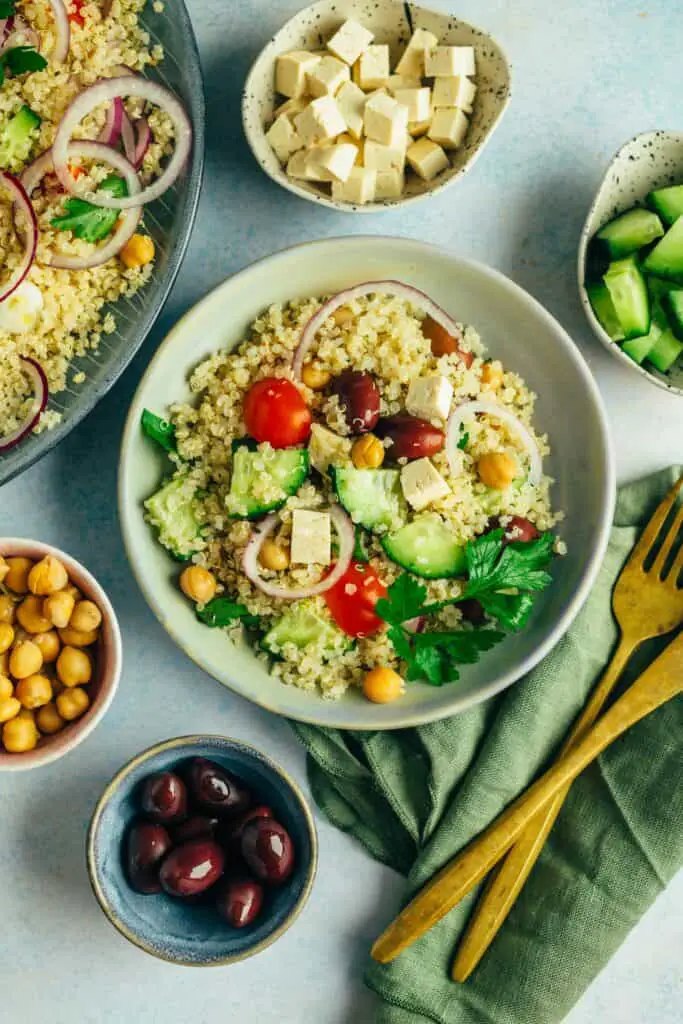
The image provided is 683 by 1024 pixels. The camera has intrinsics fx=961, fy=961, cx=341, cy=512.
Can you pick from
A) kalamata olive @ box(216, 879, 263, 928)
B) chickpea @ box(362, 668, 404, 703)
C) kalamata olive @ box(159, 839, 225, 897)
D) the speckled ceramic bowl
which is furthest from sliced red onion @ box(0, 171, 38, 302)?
kalamata olive @ box(216, 879, 263, 928)

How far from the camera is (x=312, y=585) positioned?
227cm

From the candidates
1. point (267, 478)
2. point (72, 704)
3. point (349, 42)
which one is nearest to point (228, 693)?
point (72, 704)

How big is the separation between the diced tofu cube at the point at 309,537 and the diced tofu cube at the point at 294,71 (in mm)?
1048

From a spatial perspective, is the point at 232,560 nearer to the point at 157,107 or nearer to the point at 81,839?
the point at 81,839

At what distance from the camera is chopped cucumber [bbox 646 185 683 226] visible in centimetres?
239

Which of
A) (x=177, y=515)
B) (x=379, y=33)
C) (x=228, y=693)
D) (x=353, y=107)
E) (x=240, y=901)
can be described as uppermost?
(x=379, y=33)

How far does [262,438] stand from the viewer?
226 cm

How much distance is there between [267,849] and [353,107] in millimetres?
1785

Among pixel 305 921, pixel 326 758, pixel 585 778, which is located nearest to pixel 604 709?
pixel 585 778

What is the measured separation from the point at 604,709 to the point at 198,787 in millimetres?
1045

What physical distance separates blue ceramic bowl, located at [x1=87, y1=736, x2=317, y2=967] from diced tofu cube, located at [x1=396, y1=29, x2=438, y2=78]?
1708 mm

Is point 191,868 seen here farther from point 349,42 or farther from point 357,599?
point 349,42

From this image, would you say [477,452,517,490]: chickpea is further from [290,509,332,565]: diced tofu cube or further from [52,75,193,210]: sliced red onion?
[52,75,193,210]: sliced red onion

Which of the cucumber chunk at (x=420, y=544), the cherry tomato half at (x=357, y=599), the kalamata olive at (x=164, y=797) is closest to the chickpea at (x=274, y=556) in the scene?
the cherry tomato half at (x=357, y=599)
